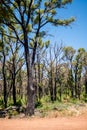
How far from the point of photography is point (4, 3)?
21.0 m

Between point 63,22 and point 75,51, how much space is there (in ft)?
98.5

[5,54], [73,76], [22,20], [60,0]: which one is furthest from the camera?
[73,76]

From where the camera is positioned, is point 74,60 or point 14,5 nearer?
point 14,5

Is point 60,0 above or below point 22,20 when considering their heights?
above

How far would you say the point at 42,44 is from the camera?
4150 cm

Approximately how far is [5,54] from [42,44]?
353 inches

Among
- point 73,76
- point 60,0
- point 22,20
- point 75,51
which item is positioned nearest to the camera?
point 22,20

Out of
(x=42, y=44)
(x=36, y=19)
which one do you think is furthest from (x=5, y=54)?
(x=36, y=19)

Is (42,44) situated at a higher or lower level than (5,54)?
higher

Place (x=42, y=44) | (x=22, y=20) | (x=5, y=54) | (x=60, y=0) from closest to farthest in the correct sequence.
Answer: (x=22, y=20) → (x=60, y=0) → (x=5, y=54) → (x=42, y=44)

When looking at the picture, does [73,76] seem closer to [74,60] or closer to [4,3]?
[74,60]

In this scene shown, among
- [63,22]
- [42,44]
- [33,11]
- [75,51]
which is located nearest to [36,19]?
[33,11]

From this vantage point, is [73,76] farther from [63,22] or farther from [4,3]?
[4,3]

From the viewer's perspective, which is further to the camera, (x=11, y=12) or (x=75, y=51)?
(x=75, y=51)
